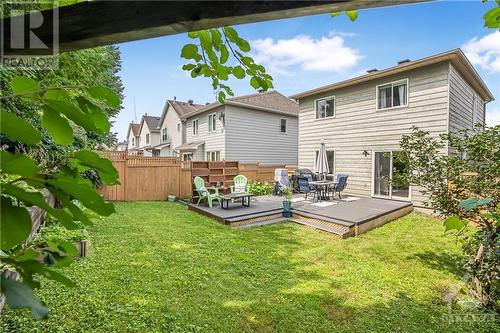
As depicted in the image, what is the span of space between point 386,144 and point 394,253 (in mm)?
6013

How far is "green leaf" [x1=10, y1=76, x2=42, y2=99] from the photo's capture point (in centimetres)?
62

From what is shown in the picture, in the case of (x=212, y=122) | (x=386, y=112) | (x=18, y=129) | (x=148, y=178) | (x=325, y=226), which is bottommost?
(x=325, y=226)

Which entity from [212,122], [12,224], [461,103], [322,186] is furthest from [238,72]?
[212,122]

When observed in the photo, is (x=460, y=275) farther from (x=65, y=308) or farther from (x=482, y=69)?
(x=482, y=69)

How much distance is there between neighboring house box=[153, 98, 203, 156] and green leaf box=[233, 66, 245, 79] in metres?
21.7

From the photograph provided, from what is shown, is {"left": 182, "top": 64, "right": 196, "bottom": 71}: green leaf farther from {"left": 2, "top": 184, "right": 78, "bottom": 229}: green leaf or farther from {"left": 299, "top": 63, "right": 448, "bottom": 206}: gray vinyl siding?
{"left": 299, "top": 63, "right": 448, "bottom": 206}: gray vinyl siding

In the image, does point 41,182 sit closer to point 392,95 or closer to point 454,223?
point 454,223

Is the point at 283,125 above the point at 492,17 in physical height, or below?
above

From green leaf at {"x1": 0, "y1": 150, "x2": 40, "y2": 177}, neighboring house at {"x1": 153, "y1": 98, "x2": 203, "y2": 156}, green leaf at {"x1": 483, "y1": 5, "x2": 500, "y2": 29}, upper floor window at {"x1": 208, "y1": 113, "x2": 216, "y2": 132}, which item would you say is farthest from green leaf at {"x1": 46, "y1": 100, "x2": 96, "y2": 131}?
neighboring house at {"x1": 153, "y1": 98, "x2": 203, "y2": 156}

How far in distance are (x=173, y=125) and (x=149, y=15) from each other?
26.0 meters

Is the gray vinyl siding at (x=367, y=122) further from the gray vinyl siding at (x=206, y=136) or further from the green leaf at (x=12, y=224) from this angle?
the green leaf at (x=12, y=224)

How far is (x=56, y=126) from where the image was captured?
0.63 metres

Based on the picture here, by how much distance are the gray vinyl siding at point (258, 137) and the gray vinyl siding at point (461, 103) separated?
33.2 ft

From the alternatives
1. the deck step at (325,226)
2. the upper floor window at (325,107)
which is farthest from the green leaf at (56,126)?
the upper floor window at (325,107)
